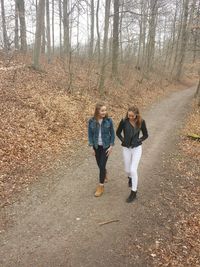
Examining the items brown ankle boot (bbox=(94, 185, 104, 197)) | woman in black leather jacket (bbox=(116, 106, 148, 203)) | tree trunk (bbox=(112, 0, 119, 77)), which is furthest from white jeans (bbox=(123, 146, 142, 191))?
tree trunk (bbox=(112, 0, 119, 77))

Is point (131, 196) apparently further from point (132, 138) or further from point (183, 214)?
point (132, 138)

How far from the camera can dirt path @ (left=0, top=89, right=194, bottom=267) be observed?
4660 millimetres

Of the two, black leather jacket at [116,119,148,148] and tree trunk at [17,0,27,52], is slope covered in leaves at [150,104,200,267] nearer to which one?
black leather jacket at [116,119,148,148]

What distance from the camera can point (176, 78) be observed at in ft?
110

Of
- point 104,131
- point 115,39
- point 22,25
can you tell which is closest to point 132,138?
point 104,131

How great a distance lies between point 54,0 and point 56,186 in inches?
931

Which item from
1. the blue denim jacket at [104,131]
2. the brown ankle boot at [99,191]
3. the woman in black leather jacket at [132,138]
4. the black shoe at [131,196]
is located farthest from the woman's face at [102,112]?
the black shoe at [131,196]

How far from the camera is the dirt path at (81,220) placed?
466 centimetres

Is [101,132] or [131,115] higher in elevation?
[131,115]

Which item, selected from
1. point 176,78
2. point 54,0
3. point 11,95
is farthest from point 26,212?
point 176,78

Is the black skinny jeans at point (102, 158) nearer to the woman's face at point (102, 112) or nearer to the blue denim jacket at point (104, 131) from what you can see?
the blue denim jacket at point (104, 131)

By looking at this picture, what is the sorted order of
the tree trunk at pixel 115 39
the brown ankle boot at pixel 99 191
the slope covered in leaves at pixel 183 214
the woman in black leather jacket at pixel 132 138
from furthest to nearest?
the tree trunk at pixel 115 39 → the brown ankle boot at pixel 99 191 → the woman in black leather jacket at pixel 132 138 → the slope covered in leaves at pixel 183 214

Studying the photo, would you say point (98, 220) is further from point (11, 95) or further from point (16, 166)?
point (11, 95)

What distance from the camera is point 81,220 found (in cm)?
562
